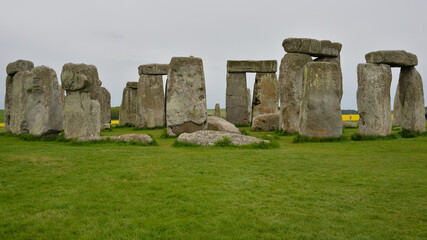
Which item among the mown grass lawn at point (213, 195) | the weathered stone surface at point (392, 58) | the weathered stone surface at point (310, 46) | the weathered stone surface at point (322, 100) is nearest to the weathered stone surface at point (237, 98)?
the weathered stone surface at point (310, 46)

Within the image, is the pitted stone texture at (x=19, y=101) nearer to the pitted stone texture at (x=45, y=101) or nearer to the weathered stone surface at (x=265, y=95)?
the pitted stone texture at (x=45, y=101)

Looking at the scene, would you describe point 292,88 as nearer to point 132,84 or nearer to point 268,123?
point 268,123

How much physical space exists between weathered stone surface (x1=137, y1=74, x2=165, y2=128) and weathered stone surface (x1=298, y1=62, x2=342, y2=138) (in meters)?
9.66

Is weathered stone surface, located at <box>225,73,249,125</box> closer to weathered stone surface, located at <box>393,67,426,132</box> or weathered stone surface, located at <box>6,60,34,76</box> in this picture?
weathered stone surface, located at <box>393,67,426,132</box>

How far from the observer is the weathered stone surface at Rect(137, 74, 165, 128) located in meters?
19.5

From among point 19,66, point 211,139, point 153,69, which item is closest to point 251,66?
point 153,69

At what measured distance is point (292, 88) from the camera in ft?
47.4

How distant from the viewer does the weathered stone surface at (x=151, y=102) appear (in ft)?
63.9

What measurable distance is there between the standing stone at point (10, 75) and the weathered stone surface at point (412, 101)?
14294 mm

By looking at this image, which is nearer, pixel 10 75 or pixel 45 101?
pixel 45 101

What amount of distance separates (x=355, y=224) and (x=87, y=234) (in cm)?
300

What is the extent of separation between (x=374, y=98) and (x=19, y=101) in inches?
487

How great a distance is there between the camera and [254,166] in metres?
7.76

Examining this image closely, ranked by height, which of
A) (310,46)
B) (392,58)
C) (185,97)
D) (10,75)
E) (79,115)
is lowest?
(79,115)
